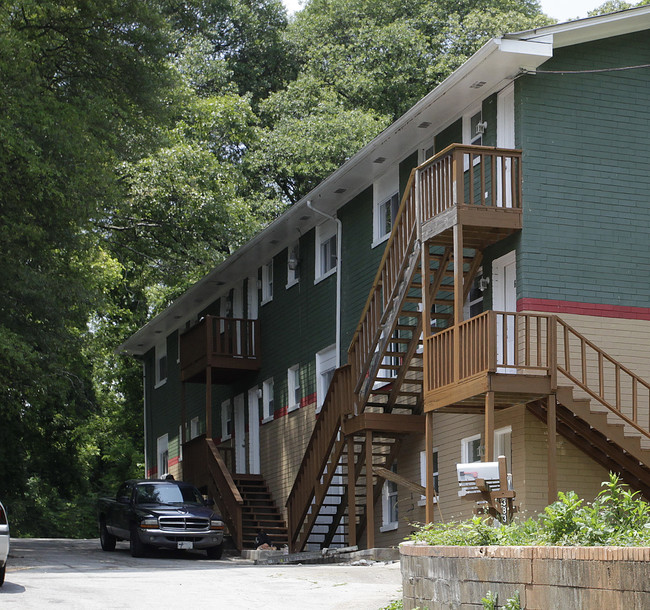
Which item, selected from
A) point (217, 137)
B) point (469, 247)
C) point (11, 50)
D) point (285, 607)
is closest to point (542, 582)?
point (285, 607)

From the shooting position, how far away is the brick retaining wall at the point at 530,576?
7.80 m

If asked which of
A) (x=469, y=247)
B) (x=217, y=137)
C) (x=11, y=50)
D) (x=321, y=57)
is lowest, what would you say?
(x=469, y=247)

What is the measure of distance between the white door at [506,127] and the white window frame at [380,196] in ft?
13.3

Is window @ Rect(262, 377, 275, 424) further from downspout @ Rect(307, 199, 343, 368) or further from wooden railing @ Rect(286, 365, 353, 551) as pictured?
wooden railing @ Rect(286, 365, 353, 551)

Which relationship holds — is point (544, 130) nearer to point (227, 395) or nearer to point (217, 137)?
point (227, 395)

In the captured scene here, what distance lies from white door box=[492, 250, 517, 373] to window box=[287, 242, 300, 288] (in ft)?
31.2

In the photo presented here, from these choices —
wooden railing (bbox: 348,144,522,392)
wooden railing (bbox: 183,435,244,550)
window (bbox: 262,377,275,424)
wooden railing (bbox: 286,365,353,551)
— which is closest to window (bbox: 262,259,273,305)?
window (bbox: 262,377,275,424)

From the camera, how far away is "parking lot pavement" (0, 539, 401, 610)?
13188 mm

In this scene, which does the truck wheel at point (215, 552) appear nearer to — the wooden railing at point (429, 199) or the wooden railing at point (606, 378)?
the wooden railing at point (429, 199)

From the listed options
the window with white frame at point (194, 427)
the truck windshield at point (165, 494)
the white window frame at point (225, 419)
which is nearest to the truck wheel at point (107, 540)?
the truck windshield at point (165, 494)

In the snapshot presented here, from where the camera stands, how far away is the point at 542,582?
8.73 m

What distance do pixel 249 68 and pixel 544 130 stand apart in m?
34.1

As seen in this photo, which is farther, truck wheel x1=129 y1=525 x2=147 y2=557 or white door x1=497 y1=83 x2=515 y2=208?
truck wheel x1=129 y1=525 x2=147 y2=557

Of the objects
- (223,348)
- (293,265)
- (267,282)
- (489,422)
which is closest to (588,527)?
(489,422)
